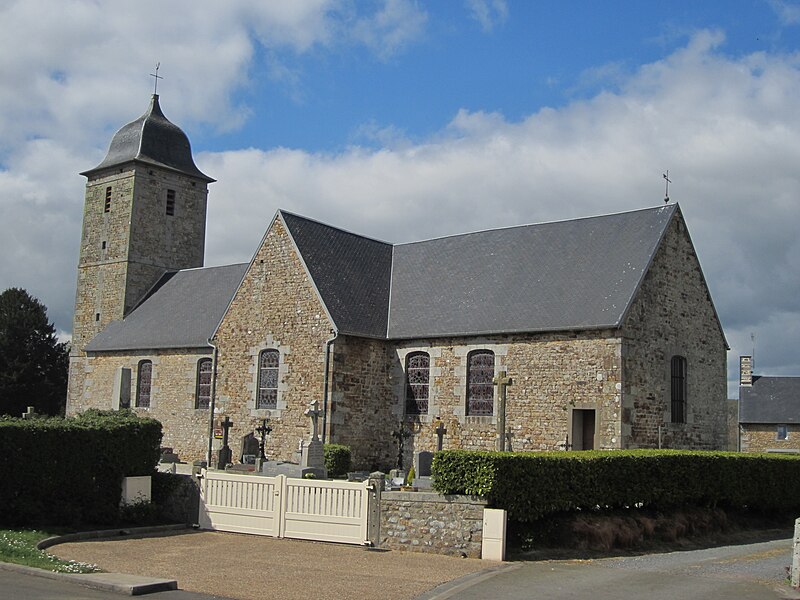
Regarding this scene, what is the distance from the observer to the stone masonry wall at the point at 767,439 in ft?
148

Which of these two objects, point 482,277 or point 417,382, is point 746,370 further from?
point 417,382

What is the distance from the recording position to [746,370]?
50500 mm

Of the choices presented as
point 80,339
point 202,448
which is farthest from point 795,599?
point 80,339

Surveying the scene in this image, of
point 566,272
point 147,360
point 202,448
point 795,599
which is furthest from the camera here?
point 147,360

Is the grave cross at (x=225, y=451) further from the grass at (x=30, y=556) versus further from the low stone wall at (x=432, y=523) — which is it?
the low stone wall at (x=432, y=523)

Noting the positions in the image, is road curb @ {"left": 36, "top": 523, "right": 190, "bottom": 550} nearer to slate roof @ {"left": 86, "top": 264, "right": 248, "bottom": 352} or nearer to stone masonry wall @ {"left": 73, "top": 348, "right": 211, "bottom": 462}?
stone masonry wall @ {"left": 73, "top": 348, "right": 211, "bottom": 462}

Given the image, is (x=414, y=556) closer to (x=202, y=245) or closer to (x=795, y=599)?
(x=795, y=599)

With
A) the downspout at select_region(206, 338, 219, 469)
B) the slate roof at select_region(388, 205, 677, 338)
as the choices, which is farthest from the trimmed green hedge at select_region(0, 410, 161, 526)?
the slate roof at select_region(388, 205, 677, 338)

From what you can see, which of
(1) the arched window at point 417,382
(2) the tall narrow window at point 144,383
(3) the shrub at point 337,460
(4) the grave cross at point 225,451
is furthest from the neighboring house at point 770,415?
(4) the grave cross at point 225,451

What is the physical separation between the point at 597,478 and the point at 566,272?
9.41m

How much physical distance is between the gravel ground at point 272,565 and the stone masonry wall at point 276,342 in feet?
29.9

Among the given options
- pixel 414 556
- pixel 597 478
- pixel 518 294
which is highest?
pixel 518 294

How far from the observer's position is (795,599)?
34.6 ft

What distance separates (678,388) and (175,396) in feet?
54.8
